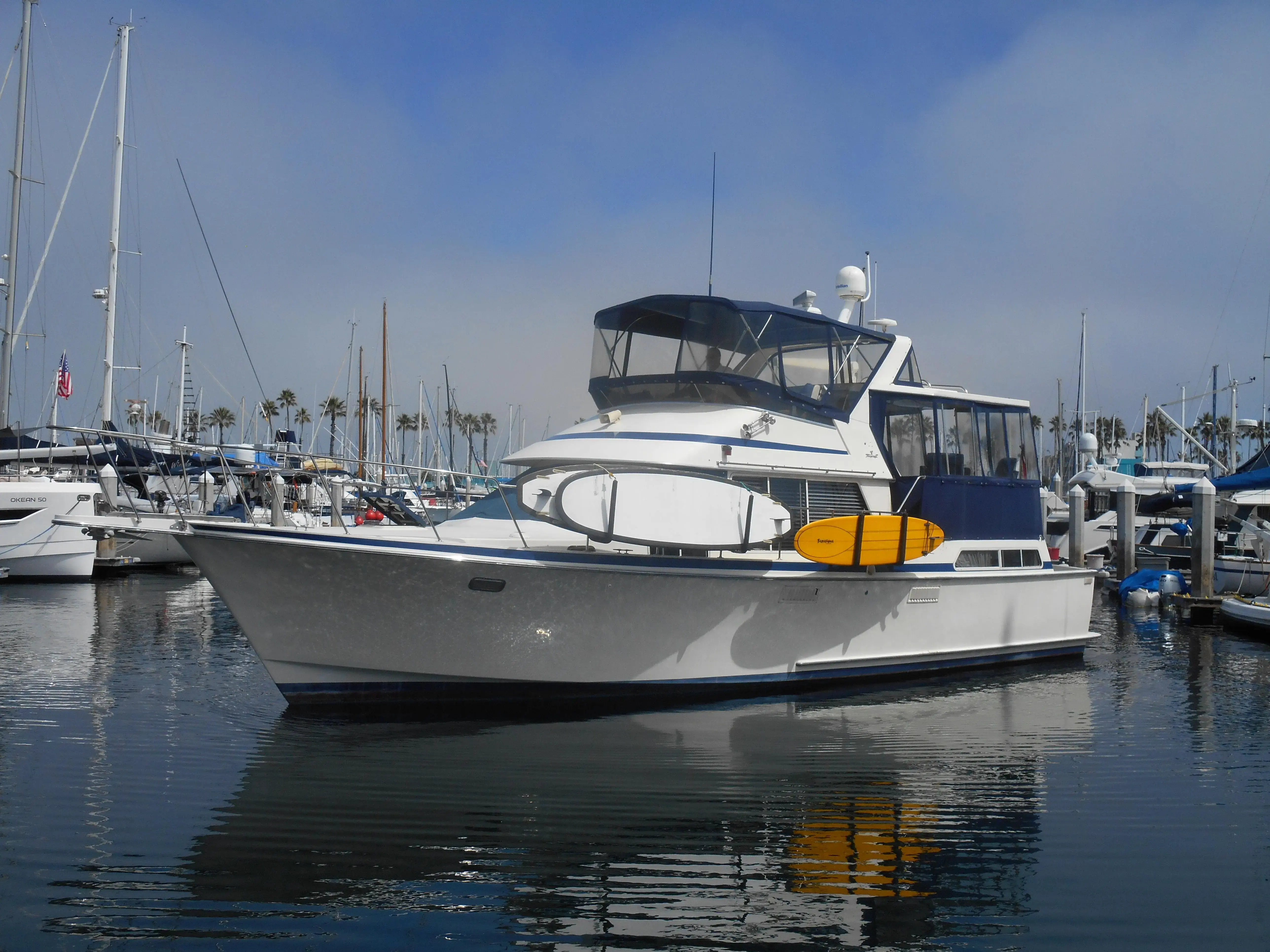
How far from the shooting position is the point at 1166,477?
42281 mm

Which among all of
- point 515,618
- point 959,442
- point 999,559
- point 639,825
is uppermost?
point 959,442


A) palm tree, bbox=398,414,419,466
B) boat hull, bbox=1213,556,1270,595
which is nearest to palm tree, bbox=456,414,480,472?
palm tree, bbox=398,414,419,466

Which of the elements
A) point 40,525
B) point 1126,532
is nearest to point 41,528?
point 40,525

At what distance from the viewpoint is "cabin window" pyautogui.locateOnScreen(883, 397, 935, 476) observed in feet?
38.5

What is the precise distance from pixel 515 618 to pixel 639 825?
3022 mm

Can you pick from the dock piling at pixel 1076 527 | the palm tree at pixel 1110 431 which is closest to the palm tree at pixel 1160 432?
the palm tree at pixel 1110 431

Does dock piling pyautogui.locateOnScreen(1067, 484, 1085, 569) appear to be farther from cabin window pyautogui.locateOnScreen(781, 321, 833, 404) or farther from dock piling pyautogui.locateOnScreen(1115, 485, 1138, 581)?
cabin window pyautogui.locateOnScreen(781, 321, 833, 404)

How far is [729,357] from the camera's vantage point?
11.0m

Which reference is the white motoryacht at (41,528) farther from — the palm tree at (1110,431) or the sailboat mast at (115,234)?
the palm tree at (1110,431)

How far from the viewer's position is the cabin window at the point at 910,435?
38.5ft

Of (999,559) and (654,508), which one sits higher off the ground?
(654,508)

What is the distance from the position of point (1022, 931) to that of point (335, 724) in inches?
248

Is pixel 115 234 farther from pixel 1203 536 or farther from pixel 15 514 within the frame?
pixel 1203 536

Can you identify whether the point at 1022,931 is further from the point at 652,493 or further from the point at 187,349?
the point at 187,349
